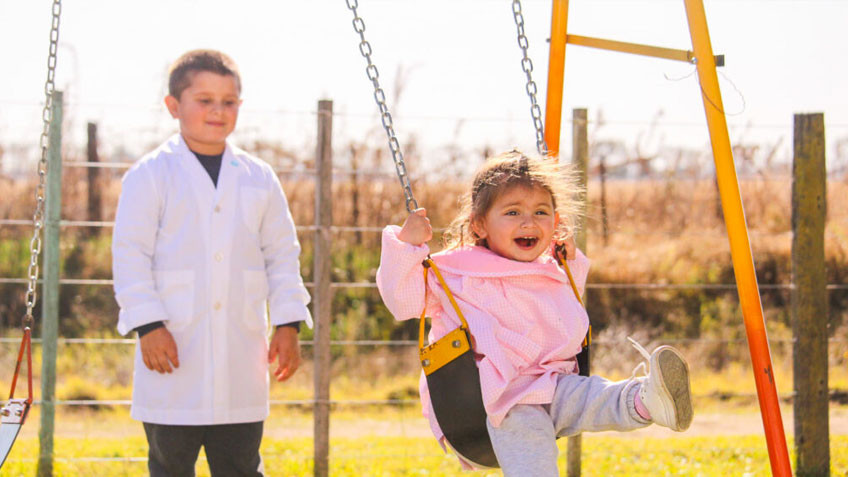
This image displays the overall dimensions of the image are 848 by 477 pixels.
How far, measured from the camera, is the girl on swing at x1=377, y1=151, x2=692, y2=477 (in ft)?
8.86

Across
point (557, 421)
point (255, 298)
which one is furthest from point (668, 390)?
point (255, 298)

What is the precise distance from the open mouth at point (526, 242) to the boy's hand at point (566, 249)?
15 centimetres

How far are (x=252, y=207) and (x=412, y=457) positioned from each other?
2.25 meters

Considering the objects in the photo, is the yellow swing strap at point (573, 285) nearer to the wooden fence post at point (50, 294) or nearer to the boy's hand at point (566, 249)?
the boy's hand at point (566, 249)

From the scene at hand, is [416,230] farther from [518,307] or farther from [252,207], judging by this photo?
[252,207]

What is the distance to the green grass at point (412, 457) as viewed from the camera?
477 centimetres

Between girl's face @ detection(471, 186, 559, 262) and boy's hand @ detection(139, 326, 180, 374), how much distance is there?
1090 mm

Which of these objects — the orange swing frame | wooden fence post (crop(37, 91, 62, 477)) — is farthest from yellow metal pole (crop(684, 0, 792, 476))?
wooden fence post (crop(37, 91, 62, 477))

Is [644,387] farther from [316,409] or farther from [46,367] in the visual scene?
[46,367]

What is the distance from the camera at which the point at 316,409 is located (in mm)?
4742

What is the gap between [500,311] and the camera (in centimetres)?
288

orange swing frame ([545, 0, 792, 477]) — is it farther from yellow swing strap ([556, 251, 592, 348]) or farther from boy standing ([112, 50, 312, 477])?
boy standing ([112, 50, 312, 477])

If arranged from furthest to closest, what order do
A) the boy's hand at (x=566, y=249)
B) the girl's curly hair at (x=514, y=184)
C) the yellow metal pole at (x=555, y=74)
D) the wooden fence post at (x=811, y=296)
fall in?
1. the wooden fence post at (x=811, y=296)
2. the yellow metal pole at (x=555, y=74)
3. the boy's hand at (x=566, y=249)
4. the girl's curly hair at (x=514, y=184)

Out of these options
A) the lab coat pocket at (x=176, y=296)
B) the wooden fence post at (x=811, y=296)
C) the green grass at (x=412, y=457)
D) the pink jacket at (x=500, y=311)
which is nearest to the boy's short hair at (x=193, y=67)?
the lab coat pocket at (x=176, y=296)
